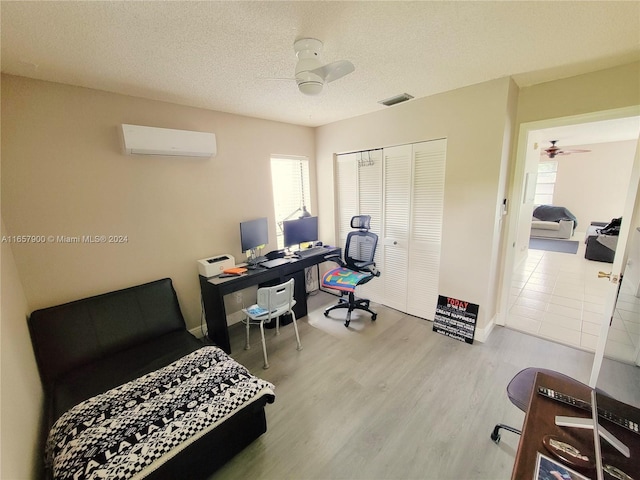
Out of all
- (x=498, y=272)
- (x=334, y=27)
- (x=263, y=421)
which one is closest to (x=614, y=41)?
(x=334, y=27)

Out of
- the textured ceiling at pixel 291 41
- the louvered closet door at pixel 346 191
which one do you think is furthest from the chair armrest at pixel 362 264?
the textured ceiling at pixel 291 41

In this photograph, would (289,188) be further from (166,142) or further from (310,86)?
(310,86)

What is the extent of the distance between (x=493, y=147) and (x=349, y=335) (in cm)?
226

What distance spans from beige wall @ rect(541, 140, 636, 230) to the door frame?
6.21m

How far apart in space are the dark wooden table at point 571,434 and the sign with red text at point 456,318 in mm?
1477

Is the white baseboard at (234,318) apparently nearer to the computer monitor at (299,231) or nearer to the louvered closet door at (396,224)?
the computer monitor at (299,231)

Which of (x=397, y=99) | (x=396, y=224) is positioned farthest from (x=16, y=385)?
(x=397, y=99)

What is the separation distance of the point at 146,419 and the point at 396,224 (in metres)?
2.78

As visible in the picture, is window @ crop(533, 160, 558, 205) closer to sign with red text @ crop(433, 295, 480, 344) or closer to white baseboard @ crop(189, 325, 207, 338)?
sign with red text @ crop(433, 295, 480, 344)

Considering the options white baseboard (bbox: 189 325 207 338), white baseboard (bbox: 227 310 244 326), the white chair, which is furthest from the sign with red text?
white baseboard (bbox: 189 325 207 338)

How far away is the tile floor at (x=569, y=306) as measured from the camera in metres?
1.91

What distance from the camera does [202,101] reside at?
2.42m

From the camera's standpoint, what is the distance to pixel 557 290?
12.1 feet

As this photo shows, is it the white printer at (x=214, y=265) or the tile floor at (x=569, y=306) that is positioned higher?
the white printer at (x=214, y=265)
